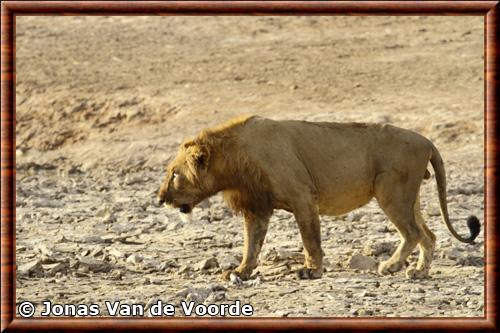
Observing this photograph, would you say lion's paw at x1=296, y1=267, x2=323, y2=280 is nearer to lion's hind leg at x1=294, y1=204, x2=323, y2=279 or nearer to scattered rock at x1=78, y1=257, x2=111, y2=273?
lion's hind leg at x1=294, y1=204, x2=323, y2=279

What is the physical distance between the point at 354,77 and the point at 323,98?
1.32 m

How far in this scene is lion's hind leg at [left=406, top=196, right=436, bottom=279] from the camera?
10.2 meters

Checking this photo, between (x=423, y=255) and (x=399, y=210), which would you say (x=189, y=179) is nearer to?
(x=399, y=210)

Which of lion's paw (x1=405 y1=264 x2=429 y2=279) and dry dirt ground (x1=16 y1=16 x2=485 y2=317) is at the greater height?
dry dirt ground (x1=16 y1=16 x2=485 y2=317)

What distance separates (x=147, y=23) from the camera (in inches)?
1024

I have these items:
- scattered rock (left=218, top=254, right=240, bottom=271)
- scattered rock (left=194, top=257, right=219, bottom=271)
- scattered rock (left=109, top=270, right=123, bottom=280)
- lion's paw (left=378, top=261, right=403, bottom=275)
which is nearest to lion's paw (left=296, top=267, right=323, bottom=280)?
lion's paw (left=378, top=261, right=403, bottom=275)

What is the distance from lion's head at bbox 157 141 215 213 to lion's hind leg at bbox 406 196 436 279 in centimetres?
177

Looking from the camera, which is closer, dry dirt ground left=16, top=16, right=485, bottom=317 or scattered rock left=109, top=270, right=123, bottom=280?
dry dirt ground left=16, top=16, right=485, bottom=317

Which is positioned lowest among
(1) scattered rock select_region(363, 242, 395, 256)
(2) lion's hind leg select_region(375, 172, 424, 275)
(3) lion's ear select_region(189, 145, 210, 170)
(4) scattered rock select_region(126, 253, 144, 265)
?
(4) scattered rock select_region(126, 253, 144, 265)

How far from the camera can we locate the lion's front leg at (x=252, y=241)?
10.2 m

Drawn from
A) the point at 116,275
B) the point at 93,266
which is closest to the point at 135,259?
the point at 93,266

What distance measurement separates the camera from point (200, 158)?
10195 mm

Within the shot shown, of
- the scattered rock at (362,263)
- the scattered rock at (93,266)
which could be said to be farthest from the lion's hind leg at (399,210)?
the scattered rock at (93,266)

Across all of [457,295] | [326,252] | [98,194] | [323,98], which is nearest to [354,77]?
[323,98]
